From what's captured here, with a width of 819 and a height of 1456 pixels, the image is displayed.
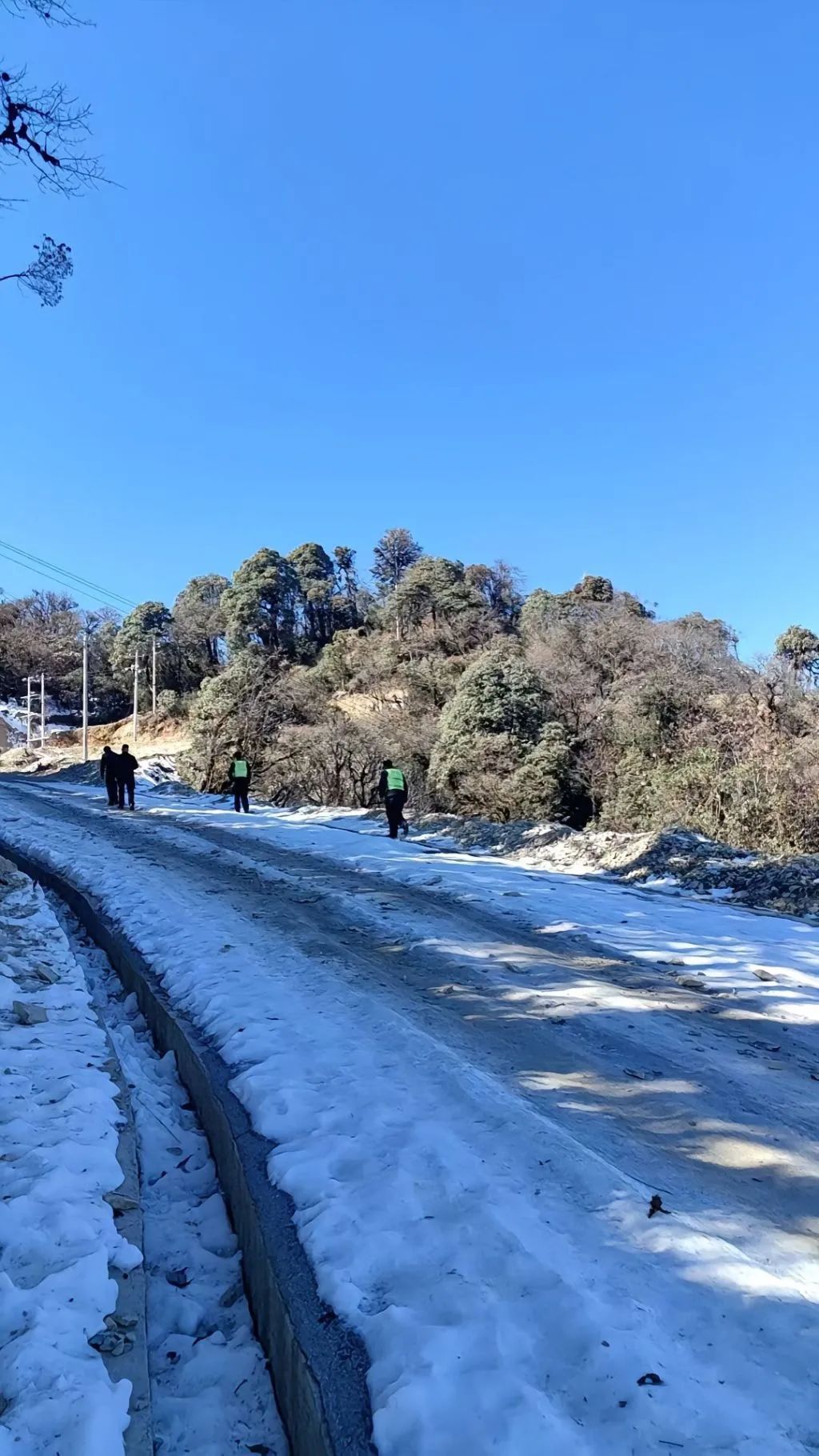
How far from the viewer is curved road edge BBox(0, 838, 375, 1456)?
2.34m

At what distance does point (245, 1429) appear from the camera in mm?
2566

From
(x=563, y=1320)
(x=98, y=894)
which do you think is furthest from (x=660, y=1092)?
(x=98, y=894)

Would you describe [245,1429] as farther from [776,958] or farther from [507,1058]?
[776,958]

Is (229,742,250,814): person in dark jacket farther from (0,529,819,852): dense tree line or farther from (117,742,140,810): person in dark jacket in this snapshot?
(0,529,819,852): dense tree line

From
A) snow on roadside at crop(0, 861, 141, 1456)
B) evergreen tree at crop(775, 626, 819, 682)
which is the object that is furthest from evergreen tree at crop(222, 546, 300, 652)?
snow on roadside at crop(0, 861, 141, 1456)

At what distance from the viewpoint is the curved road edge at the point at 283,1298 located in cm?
234

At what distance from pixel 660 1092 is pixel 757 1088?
56 centimetres

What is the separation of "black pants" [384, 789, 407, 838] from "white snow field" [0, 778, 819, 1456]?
6.33 meters

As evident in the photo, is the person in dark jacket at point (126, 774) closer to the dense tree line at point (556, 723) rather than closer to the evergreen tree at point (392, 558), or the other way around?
the dense tree line at point (556, 723)

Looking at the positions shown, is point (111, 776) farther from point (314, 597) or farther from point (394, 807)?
point (314, 597)

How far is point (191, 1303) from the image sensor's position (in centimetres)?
316

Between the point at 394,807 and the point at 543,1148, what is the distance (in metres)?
11.2

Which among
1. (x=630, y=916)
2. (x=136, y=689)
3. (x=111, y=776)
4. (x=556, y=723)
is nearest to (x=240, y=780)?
(x=111, y=776)

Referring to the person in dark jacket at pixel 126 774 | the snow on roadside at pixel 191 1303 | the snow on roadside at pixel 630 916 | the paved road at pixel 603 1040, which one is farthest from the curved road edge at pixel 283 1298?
the person in dark jacket at pixel 126 774
